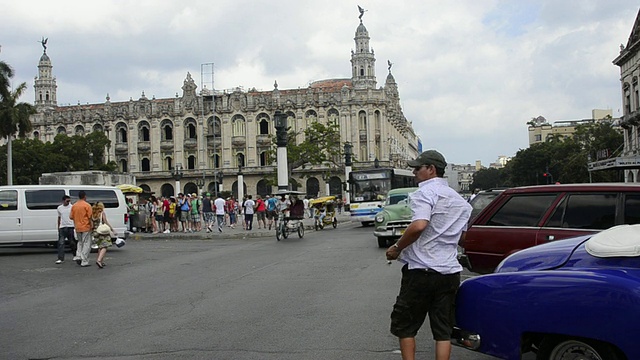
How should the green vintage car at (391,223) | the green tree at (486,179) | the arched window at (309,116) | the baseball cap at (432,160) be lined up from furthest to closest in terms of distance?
the green tree at (486,179), the arched window at (309,116), the green vintage car at (391,223), the baseball cap at (432,160)

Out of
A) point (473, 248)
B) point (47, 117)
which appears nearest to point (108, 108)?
point (47, 117)

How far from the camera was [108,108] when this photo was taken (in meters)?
95.1

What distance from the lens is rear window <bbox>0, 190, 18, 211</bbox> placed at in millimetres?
18469

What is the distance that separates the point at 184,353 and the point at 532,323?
3.63 meters

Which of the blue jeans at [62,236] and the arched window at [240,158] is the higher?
the arched window at [240,158]

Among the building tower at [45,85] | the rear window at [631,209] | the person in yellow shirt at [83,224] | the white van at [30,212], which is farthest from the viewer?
the building tower at [45,85]

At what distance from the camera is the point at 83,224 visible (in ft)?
48.1

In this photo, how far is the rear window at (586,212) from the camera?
711 cm

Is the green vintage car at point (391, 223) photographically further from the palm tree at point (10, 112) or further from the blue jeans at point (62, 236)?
the palm tree at point (10, 112)

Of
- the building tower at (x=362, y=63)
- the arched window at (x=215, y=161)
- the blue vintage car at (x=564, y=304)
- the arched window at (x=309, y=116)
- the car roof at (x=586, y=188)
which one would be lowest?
the blue vintage car at (x=564, y=304)

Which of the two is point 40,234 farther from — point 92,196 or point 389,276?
point 389,276

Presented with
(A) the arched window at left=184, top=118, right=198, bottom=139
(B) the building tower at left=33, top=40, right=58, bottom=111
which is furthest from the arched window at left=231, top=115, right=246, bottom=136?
(B) the building tower at left=33, top=40, right=58, bottom=111

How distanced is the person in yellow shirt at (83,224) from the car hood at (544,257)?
11.7m

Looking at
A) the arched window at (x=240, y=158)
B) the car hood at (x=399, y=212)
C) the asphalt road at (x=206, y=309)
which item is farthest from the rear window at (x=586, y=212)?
the arched window at (x=240, y=158)
